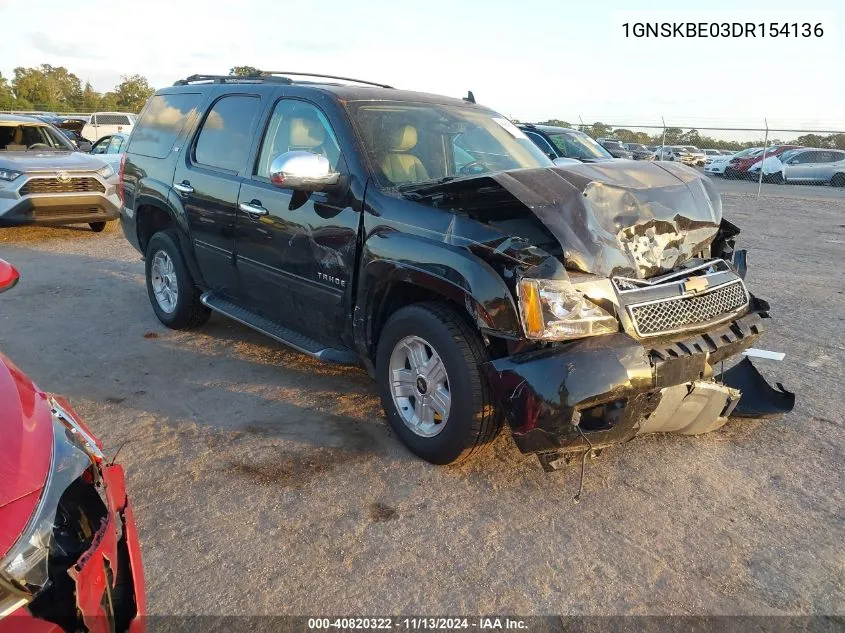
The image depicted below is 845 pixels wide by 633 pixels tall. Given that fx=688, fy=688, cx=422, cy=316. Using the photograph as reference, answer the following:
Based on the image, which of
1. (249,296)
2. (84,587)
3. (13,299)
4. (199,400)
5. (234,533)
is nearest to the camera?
(84,587)

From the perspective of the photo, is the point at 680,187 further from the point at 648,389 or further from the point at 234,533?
the point at 234,533

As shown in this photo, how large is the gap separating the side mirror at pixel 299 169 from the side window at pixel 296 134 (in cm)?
27

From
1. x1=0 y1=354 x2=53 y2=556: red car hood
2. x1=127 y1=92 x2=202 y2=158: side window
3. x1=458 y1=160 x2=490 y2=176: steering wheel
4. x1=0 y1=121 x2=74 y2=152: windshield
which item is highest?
x1=0 y1=121 x2=74 y2=152: windshield

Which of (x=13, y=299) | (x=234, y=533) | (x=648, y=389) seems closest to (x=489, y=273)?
(x=648, y=389)

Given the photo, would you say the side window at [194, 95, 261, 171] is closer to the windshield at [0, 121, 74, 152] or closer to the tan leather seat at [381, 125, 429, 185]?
the tan leather seat at [381, 125, 429, 185]

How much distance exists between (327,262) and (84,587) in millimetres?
2501

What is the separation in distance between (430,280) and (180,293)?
9.97 ft

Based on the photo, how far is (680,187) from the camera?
367cm

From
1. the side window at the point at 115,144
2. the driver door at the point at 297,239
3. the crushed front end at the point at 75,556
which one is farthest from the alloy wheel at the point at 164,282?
the side window at the point at 115,144

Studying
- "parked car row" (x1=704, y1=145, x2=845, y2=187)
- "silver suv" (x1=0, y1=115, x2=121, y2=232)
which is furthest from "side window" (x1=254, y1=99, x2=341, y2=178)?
"parked car row" (x1=704, y1=145, x2=845, y2=187)

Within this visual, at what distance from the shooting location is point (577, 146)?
1324 cm

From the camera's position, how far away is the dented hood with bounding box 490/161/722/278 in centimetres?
314

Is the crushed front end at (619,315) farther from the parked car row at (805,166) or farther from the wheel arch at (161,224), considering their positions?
the parked car row at (805,166)

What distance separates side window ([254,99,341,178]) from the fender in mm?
713
